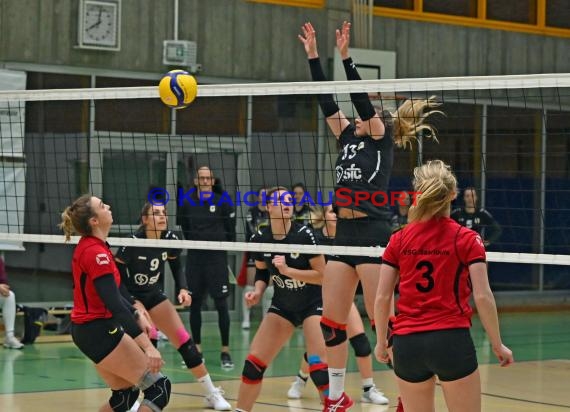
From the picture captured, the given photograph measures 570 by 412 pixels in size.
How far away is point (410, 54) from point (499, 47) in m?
1.81

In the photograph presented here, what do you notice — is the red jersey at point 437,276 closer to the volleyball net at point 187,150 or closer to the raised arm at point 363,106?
the raised arm at point 363,106

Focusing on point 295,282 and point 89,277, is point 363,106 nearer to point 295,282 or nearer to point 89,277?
point 295,282

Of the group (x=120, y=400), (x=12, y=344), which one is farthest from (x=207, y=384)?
(x=12, y=344)

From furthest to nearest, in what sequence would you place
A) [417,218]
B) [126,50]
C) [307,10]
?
[307,10]
[126,50]
[417,218]

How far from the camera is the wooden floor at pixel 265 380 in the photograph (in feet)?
31.6

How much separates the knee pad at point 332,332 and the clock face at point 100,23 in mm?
8294

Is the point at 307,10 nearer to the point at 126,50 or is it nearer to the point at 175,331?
the point at 126,50

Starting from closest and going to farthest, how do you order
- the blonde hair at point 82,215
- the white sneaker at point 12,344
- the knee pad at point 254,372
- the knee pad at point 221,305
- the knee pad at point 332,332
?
the blonde hair at point 82,215 → the knee pad at point 332,332 → the knee pad at point 254,372 → the knee pad at point 221,305 → the white sneaker at point 12,344

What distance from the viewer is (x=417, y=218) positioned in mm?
5742

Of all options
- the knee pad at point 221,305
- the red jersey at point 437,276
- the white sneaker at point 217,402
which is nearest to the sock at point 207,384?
the white sneaker at point 217,402

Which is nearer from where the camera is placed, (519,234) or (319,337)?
(319,337)

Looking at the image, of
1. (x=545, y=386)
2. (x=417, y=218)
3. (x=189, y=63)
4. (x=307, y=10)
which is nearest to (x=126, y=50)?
(x=189, y=63)

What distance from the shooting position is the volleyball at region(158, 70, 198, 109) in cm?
907

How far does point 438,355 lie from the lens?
5512 millimetres
